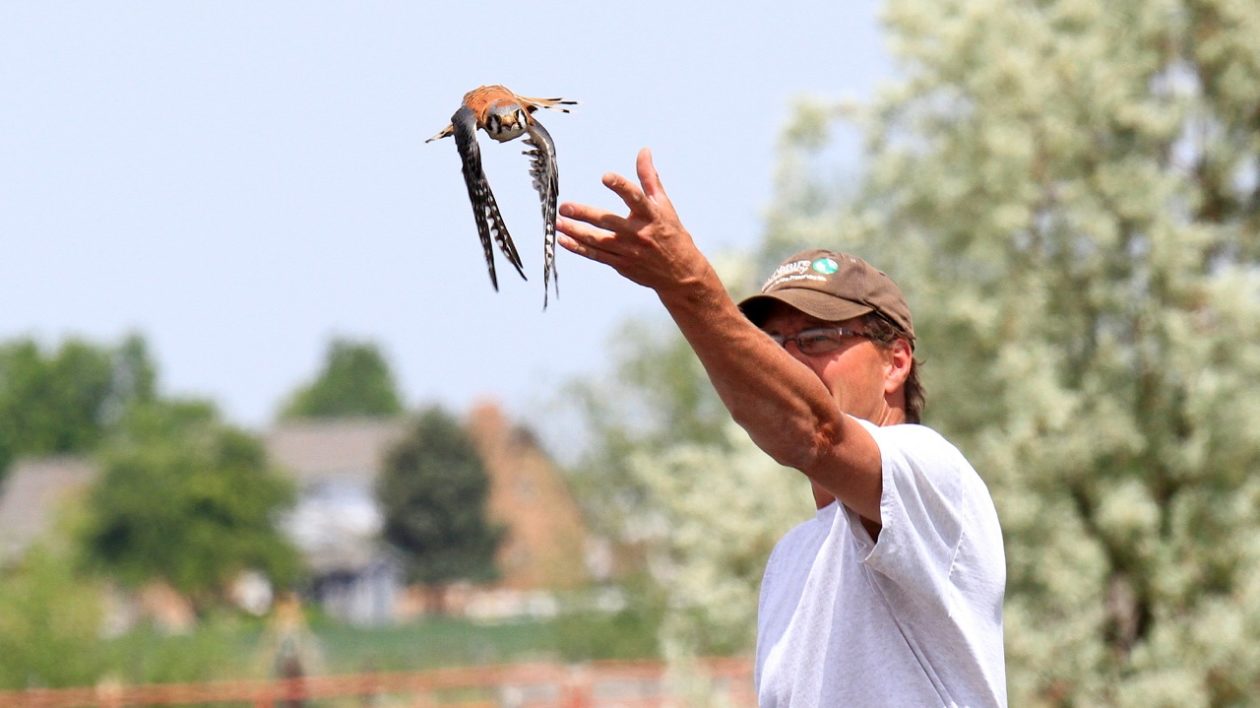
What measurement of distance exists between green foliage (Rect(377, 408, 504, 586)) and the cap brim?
293ft

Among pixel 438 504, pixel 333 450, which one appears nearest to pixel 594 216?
pixel 438 504

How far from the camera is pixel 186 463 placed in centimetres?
8025

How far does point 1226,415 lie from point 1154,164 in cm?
213

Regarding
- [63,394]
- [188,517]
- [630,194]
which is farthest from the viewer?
[63,394]

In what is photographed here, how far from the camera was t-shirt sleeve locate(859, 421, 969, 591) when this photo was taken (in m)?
2.90

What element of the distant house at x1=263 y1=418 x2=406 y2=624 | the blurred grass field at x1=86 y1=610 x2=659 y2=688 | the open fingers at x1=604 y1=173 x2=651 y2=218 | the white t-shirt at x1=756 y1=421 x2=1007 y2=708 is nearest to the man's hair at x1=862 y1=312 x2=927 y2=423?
the white t-shirt at x1=756 y1=421 x2=1007 y2=708

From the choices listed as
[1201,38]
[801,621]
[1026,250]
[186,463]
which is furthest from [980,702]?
[186,463]

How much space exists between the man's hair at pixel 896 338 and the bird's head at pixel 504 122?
122cm

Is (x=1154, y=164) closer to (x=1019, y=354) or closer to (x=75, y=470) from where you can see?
(x=1019, y=354)

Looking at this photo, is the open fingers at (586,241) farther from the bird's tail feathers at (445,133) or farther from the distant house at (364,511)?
the distant house at (364,511)

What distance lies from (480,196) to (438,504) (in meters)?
91.1

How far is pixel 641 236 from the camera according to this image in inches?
102

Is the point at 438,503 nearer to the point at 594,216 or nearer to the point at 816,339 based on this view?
the point at 816,339

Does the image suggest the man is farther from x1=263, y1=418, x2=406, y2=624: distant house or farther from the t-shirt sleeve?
x1=263, y1=418, x2=406, y2=624: distant house
